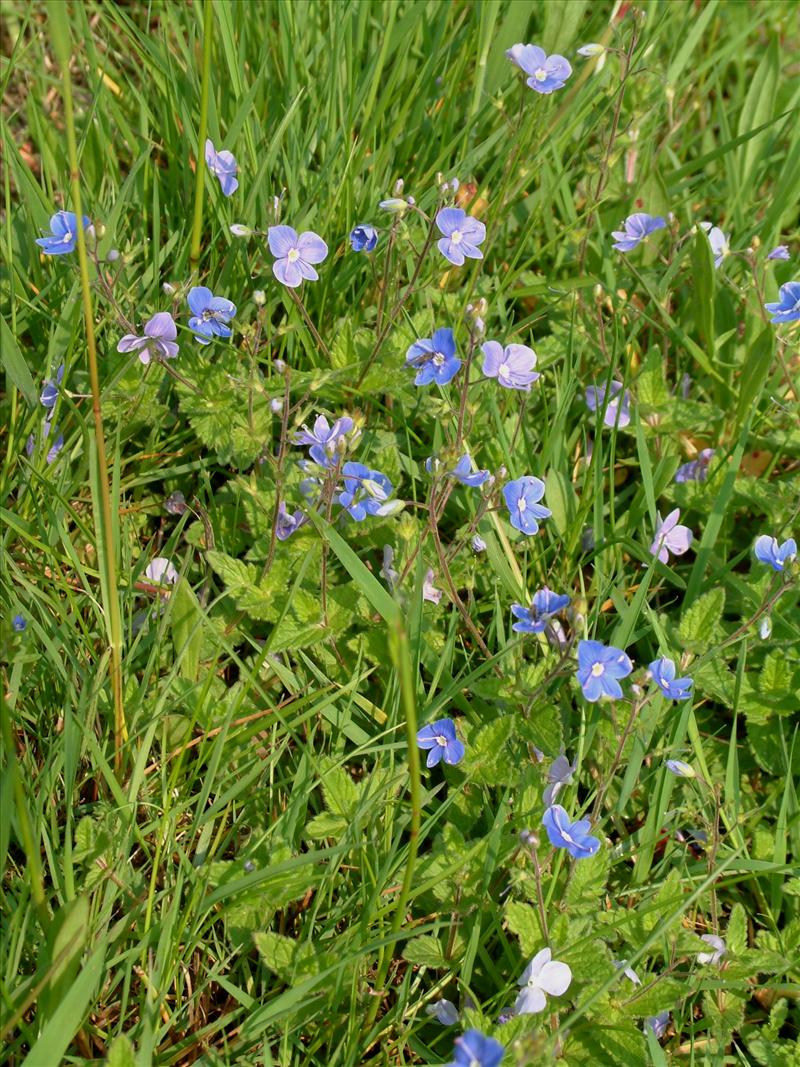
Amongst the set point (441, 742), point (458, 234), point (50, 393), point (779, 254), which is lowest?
point (441, 742)

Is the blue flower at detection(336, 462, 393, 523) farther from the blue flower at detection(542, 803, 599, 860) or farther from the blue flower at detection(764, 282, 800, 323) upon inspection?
the blue flower at detection(764, 282, 800, 323)

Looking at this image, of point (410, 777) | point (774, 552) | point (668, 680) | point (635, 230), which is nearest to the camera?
point (410, 777)

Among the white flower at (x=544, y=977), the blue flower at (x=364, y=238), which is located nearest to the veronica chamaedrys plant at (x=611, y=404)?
the blue flower at (x=364, y=238)

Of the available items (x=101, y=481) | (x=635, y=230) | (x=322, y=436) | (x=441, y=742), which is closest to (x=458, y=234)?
(x=322, y=436)

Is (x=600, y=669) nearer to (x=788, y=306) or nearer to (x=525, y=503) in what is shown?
(x=525, y=503)

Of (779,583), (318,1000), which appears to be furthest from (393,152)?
(318,1000)

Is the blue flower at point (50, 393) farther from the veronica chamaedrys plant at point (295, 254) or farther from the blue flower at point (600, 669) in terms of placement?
the blue flower at point (600, 669)

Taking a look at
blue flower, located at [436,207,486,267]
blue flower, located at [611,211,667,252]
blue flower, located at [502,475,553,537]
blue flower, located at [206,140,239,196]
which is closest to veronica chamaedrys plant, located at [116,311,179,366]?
blue flower, located at [206,140,239,196]
